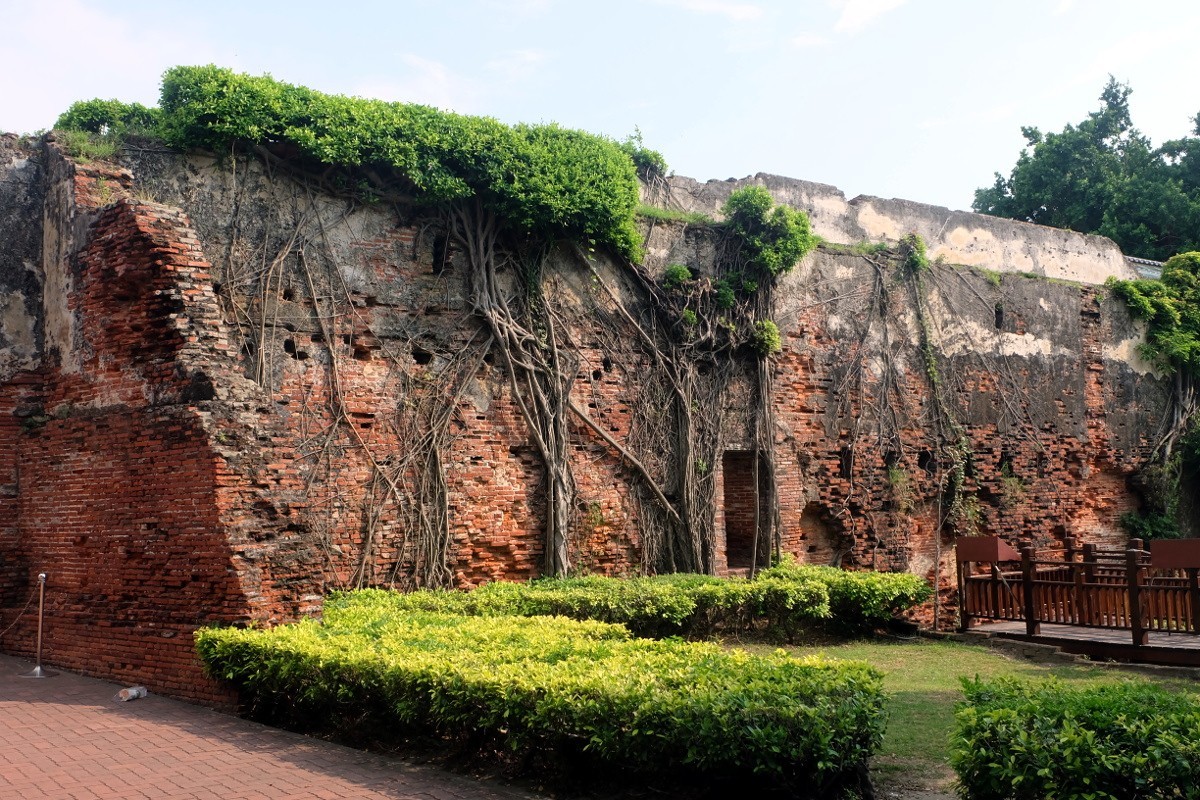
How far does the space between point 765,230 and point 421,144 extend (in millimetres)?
4507

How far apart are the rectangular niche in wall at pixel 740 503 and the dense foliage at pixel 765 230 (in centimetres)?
225

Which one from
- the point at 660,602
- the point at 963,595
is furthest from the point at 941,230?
the point at 660,602

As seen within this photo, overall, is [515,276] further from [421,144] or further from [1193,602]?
[1193,602]

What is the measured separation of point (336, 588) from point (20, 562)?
8.32 feet

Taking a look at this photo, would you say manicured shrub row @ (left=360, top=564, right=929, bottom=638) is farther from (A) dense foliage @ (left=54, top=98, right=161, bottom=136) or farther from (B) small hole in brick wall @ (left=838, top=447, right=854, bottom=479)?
(A) dense foliage @ (left=54, top=98, right=161, bottom=136)

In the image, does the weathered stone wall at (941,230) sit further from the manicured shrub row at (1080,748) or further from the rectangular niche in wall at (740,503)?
the manicured shrub row at (1080,748)

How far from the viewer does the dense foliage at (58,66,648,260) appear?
29.9ft

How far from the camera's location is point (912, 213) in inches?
606

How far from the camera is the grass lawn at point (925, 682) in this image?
234 inches

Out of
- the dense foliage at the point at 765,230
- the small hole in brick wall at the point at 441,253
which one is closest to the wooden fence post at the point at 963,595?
the dense foliage at the point at 765,230

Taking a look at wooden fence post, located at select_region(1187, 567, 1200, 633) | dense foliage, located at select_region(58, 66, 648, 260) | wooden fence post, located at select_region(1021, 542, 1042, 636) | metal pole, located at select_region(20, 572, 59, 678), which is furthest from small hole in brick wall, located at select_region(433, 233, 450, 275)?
wooden fence post, located at select_region(1187, 567, 1200, 633)

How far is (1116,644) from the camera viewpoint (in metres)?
10.3

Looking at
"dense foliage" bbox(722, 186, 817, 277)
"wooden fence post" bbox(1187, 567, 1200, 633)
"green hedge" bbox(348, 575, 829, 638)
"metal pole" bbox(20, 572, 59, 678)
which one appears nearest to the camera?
"metal pole" bbox(20, 572, 59, 678)

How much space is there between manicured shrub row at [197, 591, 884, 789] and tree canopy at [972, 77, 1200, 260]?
21550mm
